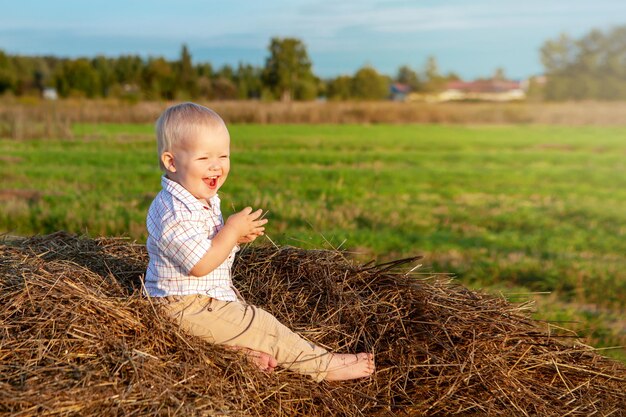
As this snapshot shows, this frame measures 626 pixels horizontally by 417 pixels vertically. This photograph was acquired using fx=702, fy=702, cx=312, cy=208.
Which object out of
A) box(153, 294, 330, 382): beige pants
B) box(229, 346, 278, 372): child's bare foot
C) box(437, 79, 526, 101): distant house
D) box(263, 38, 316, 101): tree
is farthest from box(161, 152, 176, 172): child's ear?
box(437, 79, 526, 101): distant house

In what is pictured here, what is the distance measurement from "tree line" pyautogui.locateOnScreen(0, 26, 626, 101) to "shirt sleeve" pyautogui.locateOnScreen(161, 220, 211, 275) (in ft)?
178

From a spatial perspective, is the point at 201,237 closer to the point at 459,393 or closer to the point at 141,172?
the point at 459,393

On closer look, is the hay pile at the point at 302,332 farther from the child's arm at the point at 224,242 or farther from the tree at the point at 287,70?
the tree at the point at 287,70

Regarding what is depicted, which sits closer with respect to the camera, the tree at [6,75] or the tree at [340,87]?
the tree at [6,75]

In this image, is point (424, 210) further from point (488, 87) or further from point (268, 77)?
point (488, 87)

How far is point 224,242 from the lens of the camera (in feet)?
11.1

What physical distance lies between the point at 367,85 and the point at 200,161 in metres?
84.8

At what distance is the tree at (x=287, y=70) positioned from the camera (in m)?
70.6

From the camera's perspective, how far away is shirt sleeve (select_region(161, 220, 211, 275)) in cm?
337

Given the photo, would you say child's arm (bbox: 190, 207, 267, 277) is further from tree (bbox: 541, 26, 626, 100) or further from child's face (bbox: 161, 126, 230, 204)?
tree (bbox: 541, 26, 626, 100)

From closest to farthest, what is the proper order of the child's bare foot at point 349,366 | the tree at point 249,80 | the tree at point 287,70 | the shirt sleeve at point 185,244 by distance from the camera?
the shirt sleeve at point 185,244 → the child's bare foot at point 349,366 → the tree at point 287,70 → the tree at point 249,80

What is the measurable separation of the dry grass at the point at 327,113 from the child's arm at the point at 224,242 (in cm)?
2715

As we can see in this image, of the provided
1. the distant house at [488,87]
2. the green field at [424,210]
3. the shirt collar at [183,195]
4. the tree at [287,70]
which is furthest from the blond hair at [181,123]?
the distant house at [488,87]

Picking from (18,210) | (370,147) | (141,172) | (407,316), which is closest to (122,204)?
(18,210)
